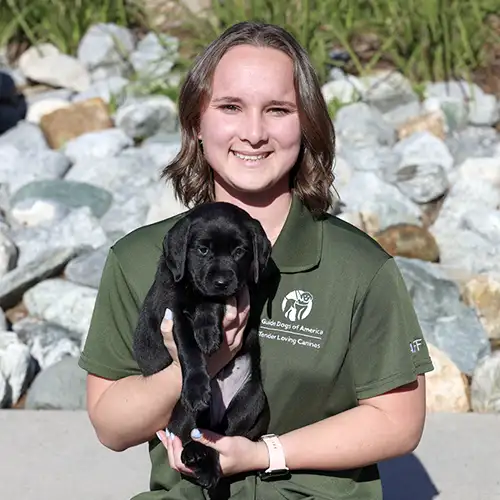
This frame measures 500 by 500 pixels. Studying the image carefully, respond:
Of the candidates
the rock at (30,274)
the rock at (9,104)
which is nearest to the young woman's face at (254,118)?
the rock at (30,274)

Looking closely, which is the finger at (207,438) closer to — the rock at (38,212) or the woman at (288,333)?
the woman at (288,333)

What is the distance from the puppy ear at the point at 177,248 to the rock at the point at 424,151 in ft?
13.2

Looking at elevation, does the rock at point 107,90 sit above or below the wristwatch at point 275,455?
below

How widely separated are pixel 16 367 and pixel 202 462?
90.1 inches

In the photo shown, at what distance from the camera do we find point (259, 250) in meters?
2.79

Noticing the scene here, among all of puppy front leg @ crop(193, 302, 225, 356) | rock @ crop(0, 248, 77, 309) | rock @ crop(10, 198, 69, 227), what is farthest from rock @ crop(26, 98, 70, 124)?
puppy front leg @ crop(193, 302, 225, 356)

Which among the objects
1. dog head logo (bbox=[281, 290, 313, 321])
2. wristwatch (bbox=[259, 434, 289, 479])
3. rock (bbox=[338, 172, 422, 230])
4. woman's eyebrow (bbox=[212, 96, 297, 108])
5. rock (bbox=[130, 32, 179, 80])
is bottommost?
rock (bbox=[338, 172, 422, 230])

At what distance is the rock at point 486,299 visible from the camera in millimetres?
5359

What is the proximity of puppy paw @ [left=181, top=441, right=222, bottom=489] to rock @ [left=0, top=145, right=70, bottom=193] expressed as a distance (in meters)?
4.24

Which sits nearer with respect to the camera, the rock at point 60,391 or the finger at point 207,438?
the finger at point 207,438

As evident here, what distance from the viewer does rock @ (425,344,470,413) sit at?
4.69m

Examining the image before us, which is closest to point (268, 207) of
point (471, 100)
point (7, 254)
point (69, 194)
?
point (7, 254)

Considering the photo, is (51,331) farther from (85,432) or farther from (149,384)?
(149,384)

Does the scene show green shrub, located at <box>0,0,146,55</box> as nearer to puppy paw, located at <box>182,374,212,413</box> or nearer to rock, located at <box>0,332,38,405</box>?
rock, located at <box>0,332,38,405</box>
